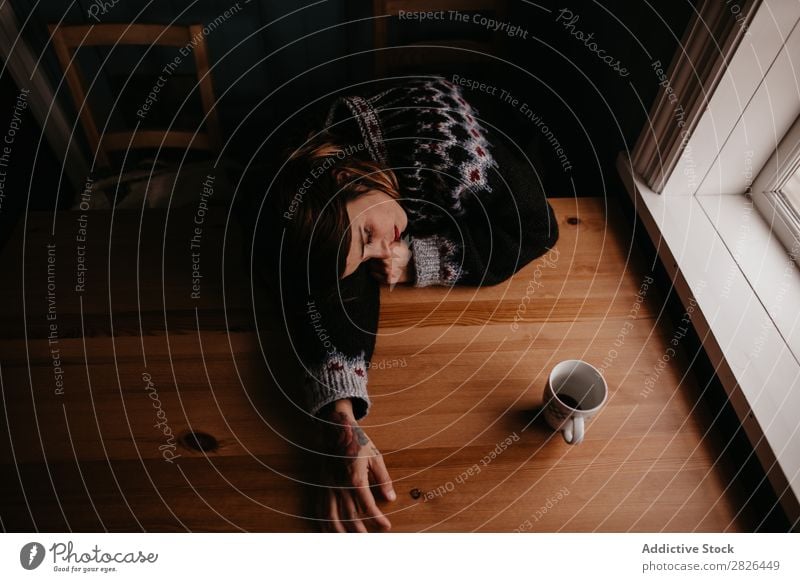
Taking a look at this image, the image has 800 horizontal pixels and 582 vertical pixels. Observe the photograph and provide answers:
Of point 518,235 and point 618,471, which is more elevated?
point 518,235

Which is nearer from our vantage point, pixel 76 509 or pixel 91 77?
pixel 76 509

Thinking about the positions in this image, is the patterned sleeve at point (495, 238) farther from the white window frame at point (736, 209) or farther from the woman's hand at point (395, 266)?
the white window frame at point (736, 209)

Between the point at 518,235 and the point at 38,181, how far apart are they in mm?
952

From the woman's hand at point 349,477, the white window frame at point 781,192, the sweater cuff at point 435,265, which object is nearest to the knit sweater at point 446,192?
the sweater cuff at point 435,265

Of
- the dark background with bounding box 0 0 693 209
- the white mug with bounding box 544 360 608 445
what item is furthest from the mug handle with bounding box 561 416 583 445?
the dark background with bounding box 0 0 693 209

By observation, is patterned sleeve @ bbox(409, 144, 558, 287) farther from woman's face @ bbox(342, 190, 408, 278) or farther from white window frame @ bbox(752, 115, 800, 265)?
white window frame @ bbox(752, 115, 800, 265)

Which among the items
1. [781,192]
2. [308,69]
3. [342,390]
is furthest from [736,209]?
[308,69]

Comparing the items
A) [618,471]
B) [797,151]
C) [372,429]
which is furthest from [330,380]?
[797,151]

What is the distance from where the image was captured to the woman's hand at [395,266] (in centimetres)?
64

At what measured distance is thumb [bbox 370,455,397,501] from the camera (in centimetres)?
49

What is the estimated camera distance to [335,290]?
0.60 m
